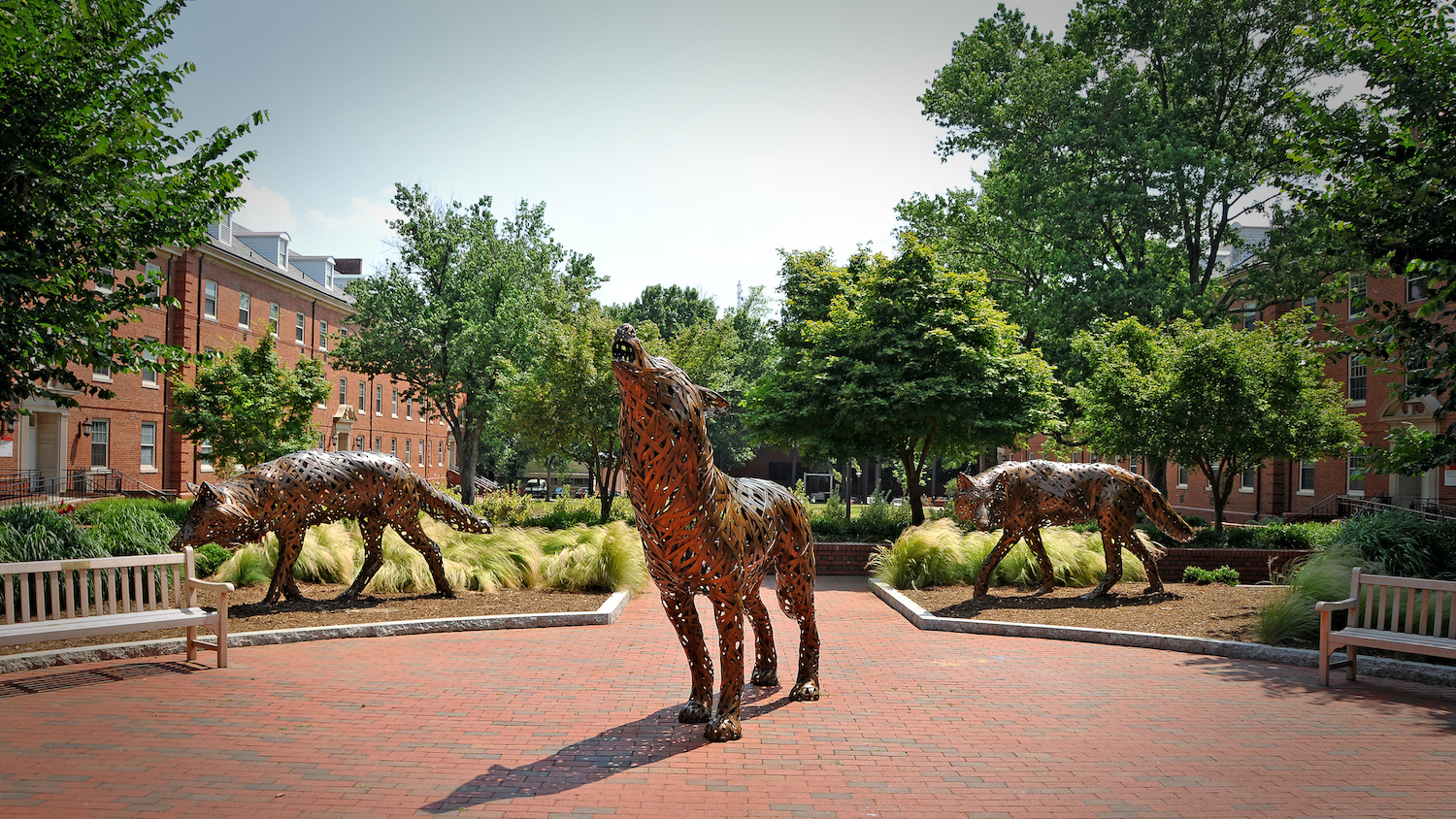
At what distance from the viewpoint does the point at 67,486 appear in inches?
1108

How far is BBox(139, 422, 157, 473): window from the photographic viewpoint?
102 feet

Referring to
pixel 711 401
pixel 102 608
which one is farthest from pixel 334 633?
pixel 711 401

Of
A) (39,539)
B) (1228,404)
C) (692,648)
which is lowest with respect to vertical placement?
(692,648)

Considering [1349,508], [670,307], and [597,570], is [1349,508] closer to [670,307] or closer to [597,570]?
[597,570]

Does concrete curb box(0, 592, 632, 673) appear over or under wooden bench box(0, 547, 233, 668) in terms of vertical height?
under

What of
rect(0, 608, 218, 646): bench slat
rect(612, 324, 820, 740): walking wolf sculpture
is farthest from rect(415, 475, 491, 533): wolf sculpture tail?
rect(612, 324, 820, 740): walking wolf sculpture

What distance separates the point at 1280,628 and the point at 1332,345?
3.49 m

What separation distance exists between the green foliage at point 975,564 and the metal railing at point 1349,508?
16878 mm

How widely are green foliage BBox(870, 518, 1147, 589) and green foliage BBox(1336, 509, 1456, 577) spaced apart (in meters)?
3.50

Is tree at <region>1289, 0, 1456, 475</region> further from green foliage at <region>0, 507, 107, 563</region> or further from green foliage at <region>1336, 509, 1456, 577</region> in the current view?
green foliage at <region>0, 507, 107, 563</region>

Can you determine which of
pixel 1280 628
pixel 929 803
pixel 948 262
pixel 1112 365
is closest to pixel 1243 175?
pixel 948 262

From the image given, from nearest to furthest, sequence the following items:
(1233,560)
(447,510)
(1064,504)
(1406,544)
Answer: (1406,544)
(447,510)
(1064,504)
(1233,560)

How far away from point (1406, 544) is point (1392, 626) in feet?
10.6

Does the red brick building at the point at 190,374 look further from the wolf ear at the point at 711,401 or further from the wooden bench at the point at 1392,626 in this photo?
the wooden bench at the point at 1392,626
